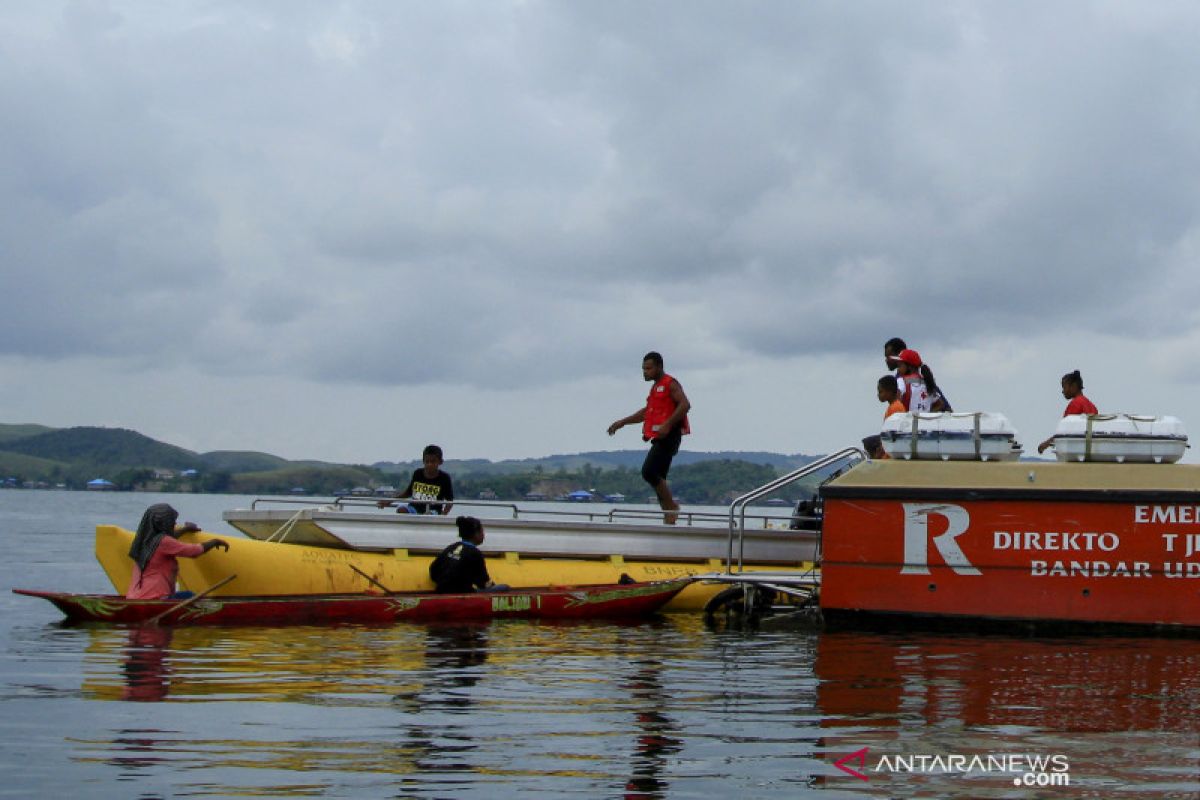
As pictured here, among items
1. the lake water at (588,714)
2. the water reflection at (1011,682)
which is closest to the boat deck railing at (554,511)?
the lake water at (588,714)

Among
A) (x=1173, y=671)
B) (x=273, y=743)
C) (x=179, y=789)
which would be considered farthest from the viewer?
(x=1173, y=671)

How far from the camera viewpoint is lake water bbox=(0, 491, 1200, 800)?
7.33 metres

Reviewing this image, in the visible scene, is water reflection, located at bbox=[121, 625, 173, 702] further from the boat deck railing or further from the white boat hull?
the boat deck railing

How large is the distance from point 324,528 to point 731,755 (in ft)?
29.4

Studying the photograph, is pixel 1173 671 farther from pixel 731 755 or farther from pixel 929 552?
pixel 731 755

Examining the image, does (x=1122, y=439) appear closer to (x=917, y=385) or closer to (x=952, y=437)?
(x=952, y=437)

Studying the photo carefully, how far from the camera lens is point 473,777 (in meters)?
7.39

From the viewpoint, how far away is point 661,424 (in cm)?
1683

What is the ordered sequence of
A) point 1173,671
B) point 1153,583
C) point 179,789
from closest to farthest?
point 179,789, point 1173,671, point 1153,583

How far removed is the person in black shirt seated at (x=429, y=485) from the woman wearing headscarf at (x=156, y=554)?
9.56 feet

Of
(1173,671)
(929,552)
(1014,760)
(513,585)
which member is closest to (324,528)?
(513,585)

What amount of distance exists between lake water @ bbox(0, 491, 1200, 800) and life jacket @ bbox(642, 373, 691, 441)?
3.01 metres

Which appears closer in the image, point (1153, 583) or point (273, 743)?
point (273, 743)

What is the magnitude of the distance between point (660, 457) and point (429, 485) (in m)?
2.78
